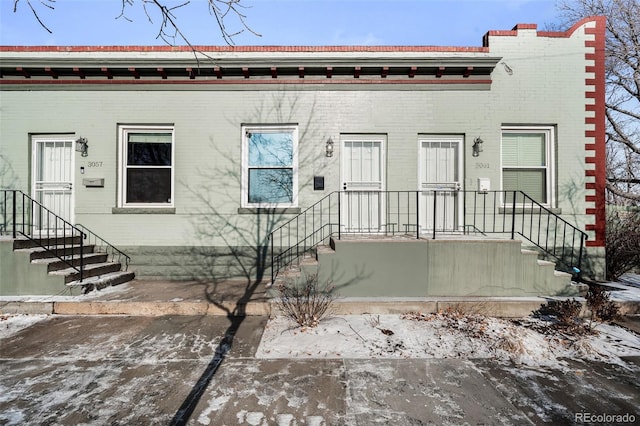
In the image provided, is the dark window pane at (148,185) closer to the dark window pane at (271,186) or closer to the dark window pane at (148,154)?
the dark window pane at (148,154)

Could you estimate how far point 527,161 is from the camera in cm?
770

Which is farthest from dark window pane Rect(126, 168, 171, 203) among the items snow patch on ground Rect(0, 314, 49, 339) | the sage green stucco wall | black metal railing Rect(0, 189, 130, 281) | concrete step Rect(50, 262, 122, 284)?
snow patch on ground Rect(0, 314, 49, 339)

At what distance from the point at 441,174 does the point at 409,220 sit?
139 cm

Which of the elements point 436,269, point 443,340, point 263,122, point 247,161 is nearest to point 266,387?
point 443,340

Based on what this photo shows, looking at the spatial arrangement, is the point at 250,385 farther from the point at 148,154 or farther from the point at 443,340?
the point at 148,154

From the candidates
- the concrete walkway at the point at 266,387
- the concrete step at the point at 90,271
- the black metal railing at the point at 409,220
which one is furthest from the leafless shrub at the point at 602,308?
the concrete step at the point at 90,271

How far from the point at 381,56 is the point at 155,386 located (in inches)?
302

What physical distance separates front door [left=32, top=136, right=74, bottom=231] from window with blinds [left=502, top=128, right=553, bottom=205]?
413 inches

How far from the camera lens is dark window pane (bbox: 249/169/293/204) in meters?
7.68

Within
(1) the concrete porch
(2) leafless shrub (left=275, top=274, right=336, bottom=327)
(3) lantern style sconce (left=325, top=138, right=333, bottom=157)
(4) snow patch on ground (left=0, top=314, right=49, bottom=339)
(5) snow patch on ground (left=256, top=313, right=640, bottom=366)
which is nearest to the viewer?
(5) snow patch on ground (left=256, top=313, right=640, bottom=366)

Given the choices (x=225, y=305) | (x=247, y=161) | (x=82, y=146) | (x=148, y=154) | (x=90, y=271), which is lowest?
(x=225, y=305)

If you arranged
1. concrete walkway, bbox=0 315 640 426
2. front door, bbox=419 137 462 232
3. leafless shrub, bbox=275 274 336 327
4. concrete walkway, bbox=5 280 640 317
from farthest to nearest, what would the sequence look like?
front door, bbox=419 137 462 232, concrete walkway, bbox=5 280 640 317, leafless shrub, bbox=275 274 336 327, concrete walkway, bbox=0 315 640 426

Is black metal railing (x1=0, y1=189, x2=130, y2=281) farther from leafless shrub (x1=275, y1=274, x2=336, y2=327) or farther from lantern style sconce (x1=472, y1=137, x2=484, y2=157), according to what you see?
lantern style sconce (x1=472, y1=137, x2=484, y2=157)

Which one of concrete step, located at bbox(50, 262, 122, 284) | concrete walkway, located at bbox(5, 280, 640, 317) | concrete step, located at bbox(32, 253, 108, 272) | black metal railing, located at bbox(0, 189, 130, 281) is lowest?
concrete walkway, located at bbox(5, 280, 640, 317)
